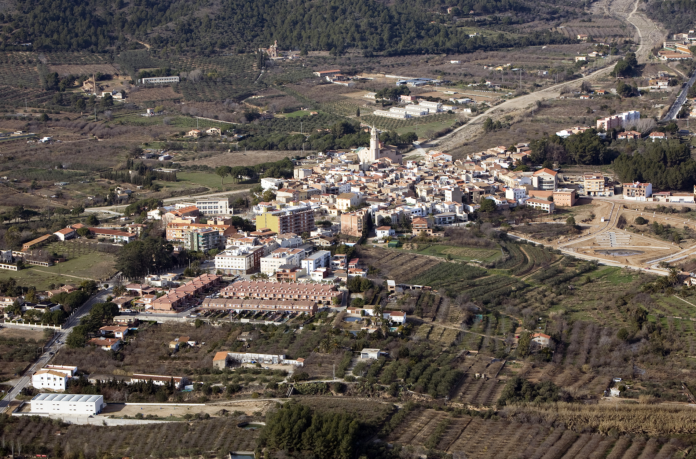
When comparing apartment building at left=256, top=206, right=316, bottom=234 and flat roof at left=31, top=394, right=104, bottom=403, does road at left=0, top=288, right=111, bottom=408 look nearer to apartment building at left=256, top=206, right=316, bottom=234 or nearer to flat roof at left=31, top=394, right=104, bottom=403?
flat roof at left=31, top=394, right=104, bottom=403

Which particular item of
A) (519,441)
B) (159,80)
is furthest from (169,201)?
(159,80)

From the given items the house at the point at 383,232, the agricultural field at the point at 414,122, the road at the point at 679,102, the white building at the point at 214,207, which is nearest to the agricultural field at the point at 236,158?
the agricultural field at the point at 414,122

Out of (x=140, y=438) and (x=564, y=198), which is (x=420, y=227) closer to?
(x=564, y=198)

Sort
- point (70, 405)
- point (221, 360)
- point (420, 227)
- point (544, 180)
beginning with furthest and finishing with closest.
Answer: point (544, 180) < point (420, 227) < point (221, 360) < point (70, 405)

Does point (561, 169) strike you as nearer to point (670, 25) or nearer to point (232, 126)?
point (232, 126)

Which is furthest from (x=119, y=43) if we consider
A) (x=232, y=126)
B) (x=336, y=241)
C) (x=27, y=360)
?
(x=27, y=360)
